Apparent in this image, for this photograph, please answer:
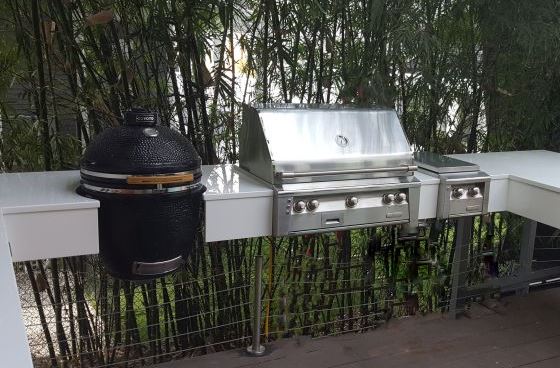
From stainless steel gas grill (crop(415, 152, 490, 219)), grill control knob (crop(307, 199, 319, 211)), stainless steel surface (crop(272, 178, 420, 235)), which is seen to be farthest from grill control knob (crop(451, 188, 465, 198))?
grill control knob (crop(307, 199, 319, 211))

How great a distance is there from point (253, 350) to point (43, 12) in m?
1.77

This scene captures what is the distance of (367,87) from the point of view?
2672 millimetres

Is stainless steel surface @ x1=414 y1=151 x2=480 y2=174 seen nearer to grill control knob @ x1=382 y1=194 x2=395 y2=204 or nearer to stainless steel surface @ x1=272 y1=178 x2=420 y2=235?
stainless steel surface @ x1=272 y1=178 x2=420 y2=235

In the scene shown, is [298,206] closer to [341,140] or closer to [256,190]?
[256,190]

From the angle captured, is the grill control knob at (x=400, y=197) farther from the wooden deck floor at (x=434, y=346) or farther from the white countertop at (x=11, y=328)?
the white countertop at (x=11, y=328)

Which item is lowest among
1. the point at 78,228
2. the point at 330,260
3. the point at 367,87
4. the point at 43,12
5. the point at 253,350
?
the point at 253,350

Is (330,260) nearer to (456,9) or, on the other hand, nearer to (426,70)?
(426,70)

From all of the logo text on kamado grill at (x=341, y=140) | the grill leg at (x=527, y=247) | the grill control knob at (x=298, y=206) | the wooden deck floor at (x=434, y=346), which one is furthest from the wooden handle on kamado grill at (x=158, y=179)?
the grill leg at (x=527, y=247)

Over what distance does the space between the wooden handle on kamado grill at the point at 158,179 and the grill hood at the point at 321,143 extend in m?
0.37

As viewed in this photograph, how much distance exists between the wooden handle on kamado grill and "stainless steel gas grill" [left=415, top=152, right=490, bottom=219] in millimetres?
1123

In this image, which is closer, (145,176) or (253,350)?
(145,176)

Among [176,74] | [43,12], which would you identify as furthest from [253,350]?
[43,12]

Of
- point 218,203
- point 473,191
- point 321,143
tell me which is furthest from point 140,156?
point 473,191

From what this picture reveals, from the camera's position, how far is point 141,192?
1863 mm
